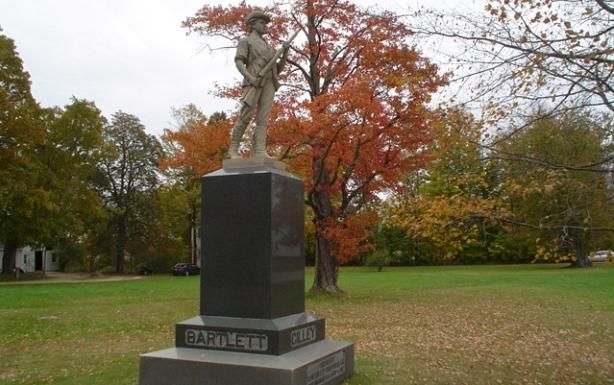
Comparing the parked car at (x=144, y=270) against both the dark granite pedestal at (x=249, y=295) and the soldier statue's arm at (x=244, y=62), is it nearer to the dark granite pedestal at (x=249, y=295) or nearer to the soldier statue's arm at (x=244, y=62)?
the soldier statue's arm at (x=244, y=62)

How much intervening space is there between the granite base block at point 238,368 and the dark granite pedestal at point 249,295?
1 cm

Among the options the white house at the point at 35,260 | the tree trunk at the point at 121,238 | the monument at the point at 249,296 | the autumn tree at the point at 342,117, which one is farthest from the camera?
the white house at the point at 35,260

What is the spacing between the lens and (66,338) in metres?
12.2

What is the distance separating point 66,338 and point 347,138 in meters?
9.50

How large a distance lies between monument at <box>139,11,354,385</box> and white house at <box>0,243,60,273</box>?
56.2 meters

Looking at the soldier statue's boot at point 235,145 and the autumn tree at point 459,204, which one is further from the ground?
the soldier statue's boot at point 235,145

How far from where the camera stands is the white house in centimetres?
5944

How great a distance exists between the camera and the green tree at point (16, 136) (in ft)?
88.8

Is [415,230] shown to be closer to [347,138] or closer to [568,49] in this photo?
[568,49]

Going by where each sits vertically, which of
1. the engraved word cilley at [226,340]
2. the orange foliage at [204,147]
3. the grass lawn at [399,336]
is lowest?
the grass lawn at [399,336]

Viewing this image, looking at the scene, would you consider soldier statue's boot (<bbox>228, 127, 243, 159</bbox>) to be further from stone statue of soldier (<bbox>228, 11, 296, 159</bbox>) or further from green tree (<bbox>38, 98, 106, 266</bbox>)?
green tree (<bbox>38, 98, 106, 266</bbox>)

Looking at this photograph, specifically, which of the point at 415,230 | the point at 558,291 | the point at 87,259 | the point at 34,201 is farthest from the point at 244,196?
the point at 87,259

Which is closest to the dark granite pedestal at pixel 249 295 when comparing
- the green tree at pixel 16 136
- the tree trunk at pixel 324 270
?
the tree trunk at pixel 324 270

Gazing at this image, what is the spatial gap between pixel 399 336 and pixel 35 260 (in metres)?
61.2
